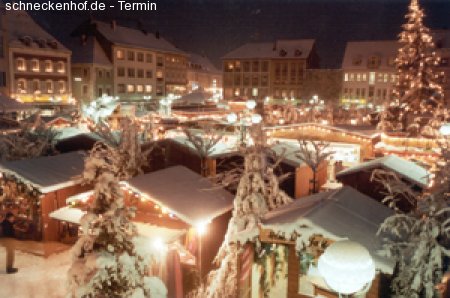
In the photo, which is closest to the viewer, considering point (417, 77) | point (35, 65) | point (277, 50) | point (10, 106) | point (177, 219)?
point (177, 219)

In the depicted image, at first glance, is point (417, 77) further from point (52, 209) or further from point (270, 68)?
point (270, 68)

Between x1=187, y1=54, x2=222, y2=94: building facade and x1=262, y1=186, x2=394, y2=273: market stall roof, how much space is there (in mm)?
69313

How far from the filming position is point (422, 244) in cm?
953

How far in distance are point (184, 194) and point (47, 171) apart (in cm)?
732

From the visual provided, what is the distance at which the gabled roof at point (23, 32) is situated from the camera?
47062 millimetres

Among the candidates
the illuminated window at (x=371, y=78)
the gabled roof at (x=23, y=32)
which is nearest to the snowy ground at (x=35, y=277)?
the gabled roof at (x=23, y=32)

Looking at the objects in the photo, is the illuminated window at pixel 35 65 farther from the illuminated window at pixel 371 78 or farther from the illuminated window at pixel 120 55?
the illuminated window at pixel 371 78

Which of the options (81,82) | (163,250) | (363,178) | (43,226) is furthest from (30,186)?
(81,82)

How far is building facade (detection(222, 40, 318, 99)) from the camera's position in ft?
224

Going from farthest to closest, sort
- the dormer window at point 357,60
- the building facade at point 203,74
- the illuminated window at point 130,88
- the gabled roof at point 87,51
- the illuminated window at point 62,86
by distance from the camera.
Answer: the building facade at point 203,74, the dormer window at point 357,60, the illuminated window at point 130,88, the gabled roof at point 87,51, the illuminated window at point 62,86

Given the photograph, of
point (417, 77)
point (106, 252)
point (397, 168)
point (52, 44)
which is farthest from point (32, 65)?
point (106, 252)

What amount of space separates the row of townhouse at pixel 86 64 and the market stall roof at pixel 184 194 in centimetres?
3624

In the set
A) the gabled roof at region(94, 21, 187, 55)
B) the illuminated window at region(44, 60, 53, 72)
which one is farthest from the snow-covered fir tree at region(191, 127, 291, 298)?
the gabled roof at region(94, 21, 187, 55)

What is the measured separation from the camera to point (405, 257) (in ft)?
32.2
